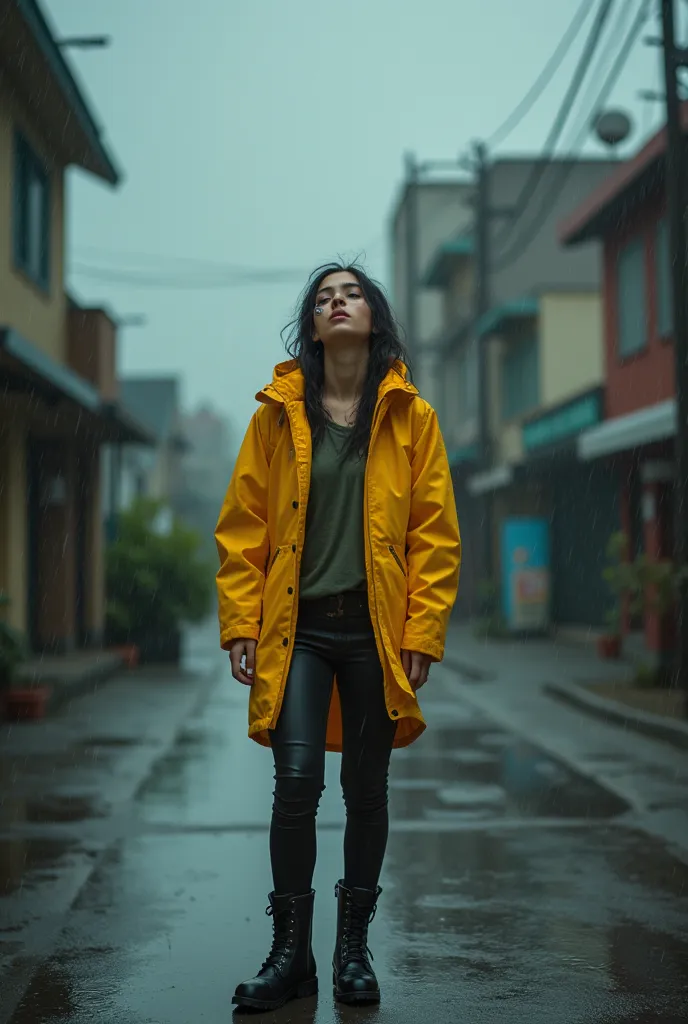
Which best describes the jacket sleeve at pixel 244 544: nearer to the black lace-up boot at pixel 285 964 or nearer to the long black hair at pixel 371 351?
the long black hair at pixel 371 351

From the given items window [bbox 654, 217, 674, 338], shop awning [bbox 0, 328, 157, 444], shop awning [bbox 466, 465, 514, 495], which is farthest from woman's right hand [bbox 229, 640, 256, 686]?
shop awning [bbox 466, 465, 514, 495]

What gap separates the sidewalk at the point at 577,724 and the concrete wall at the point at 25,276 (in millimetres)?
A: 5686

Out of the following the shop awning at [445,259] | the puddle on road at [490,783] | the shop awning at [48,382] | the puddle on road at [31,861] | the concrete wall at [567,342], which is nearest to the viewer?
the puddle on road at [31,861]

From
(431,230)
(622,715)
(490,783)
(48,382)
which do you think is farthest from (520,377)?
(490,783)

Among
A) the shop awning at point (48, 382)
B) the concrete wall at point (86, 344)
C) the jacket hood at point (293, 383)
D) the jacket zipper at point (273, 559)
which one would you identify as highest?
the concrete wall at point (86, 344)

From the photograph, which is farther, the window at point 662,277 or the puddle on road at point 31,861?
the window at point 662,277

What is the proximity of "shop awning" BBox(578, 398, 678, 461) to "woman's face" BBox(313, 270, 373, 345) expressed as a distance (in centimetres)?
921

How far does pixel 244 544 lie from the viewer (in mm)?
4160

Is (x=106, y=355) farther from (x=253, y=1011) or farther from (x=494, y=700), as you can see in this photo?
(x=253, y=1011)

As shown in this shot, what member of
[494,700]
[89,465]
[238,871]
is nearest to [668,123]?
[494,700]

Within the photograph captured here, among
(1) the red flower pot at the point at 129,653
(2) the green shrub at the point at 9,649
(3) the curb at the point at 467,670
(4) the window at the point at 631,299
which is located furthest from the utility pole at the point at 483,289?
(2) the green shrub at the point at 9,649

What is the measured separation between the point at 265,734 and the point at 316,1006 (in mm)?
774

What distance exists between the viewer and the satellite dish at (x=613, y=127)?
58.8 ft

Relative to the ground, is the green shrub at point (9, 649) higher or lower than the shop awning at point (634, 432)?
lower
